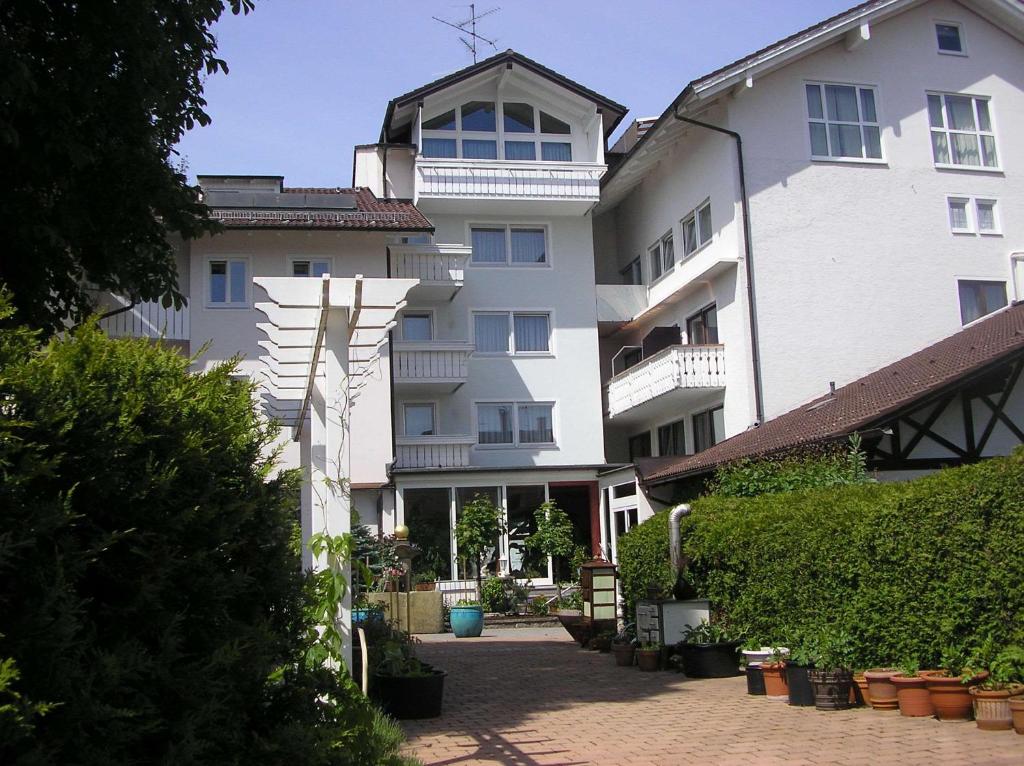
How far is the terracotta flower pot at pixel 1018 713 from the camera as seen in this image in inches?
313

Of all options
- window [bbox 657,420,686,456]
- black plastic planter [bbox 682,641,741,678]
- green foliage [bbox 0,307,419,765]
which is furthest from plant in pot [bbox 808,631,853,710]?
window [bbox 657,420,686,456]

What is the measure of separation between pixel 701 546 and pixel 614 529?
11419 millimetres

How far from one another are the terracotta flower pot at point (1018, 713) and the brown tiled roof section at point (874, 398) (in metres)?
6.98

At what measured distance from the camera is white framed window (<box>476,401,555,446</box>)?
89.1 feet

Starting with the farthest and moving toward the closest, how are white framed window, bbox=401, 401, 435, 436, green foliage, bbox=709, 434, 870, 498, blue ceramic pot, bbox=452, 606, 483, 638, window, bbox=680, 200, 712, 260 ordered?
white framed window, bbox=401, 401, 435, 436
window, bbox=680, 200, 712, 260
blue ceramic pot, bbox=452, 606, 483, 638
green foliage, bbox=709, 434, 870, 498

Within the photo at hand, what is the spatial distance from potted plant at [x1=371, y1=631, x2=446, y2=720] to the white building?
12.6 metres

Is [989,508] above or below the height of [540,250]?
below

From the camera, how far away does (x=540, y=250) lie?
92.2 ft

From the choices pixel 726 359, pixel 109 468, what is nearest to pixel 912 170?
pixel 726 359

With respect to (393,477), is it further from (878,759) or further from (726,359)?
(878,759)

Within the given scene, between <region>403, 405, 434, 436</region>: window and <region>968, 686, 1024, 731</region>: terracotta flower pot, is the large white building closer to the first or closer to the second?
<region>403, 405, 434, 436</region>: window

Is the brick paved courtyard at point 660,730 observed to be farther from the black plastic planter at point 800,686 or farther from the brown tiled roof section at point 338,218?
the brown tiled roof section at point 338,218

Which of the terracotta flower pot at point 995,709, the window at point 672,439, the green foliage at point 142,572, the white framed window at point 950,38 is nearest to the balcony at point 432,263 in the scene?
the window at point 672,439

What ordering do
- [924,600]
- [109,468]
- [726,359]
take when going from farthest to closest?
[726,359], [924,600], [109,468]
